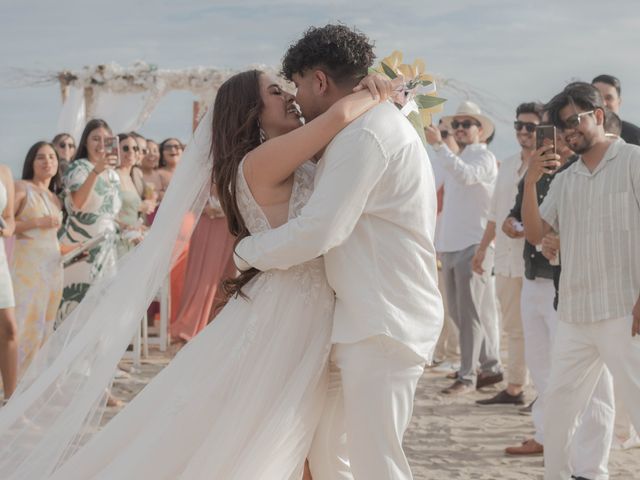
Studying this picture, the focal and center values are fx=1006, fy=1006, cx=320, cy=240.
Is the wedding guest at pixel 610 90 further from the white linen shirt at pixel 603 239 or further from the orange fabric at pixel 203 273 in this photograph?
the orange fabric at pixel 203 273

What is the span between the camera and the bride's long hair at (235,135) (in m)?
3.69

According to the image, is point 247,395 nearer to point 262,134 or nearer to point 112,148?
point 262,134

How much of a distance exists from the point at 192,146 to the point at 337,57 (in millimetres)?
716

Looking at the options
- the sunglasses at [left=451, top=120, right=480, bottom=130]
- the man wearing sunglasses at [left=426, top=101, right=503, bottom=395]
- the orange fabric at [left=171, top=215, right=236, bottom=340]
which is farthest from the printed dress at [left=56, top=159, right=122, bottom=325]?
the sunglasses at [left=451, top=120, right=480, bottom=130]

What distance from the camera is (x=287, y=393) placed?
11.6 ft

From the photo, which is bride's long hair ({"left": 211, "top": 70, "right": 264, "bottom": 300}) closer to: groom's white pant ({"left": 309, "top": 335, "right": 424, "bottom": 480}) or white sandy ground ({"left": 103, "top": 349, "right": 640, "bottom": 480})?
groom's white pant ({"left": 309, "top": 335, "right": 424, "bottom": 480})

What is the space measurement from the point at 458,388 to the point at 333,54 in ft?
18.3

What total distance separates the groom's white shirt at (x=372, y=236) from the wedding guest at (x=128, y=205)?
17.0 ft

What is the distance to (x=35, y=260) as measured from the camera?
7.82 m

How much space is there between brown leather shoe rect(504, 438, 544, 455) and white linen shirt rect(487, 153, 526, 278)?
1.74 m

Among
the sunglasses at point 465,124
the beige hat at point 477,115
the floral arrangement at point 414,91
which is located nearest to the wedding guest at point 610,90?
the sunglasses at point 465,124

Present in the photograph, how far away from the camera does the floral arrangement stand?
151 inches

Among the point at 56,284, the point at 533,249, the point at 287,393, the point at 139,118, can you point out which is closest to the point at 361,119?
the point at 287,393

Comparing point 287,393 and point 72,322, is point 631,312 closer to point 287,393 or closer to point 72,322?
point 287,393
